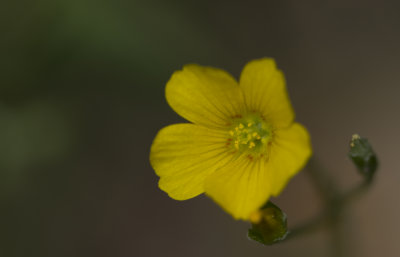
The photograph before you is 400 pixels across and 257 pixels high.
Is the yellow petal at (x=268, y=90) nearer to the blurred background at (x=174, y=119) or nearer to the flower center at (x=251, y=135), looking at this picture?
the flower center at (x=251, y=135)

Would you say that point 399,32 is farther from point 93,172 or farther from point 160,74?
point 93,172

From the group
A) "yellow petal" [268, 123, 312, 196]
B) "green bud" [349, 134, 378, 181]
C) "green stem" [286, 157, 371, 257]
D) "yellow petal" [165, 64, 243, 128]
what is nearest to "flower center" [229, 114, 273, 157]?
"yellow petal" [165, 64, 243, 128]

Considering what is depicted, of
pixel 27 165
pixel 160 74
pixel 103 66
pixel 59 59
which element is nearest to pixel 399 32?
pixel 160 74

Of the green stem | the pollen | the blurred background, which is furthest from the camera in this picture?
the blurred background

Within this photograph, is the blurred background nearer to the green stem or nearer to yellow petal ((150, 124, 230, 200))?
the green stem

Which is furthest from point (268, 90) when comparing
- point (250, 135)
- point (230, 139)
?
point (230, 139)

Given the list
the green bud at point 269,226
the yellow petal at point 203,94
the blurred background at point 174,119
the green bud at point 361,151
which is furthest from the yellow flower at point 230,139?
the blurred background at point 174,119
